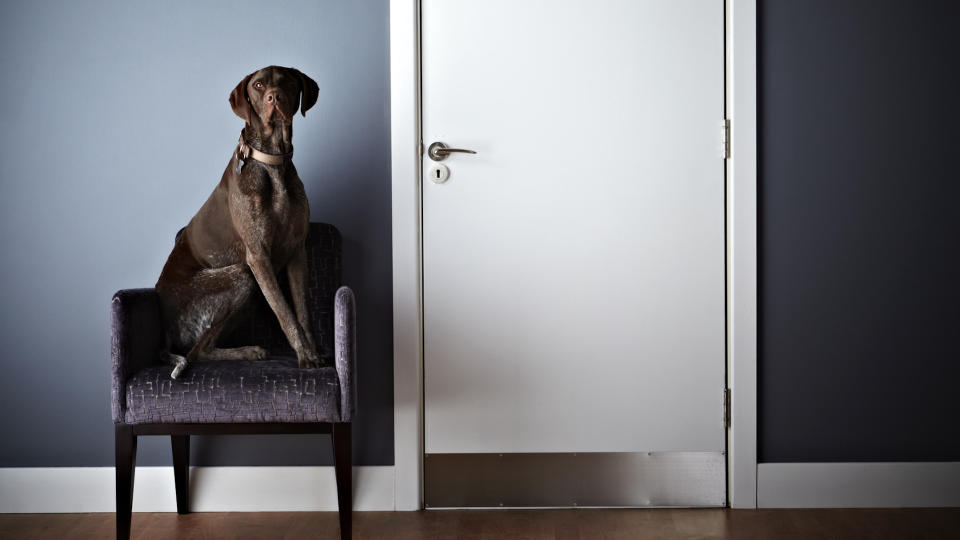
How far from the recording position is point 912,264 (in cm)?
235

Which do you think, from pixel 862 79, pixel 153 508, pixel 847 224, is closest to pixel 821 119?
pixel 862 79

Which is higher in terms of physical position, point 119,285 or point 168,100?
point 168,100

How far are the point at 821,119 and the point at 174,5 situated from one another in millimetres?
2032

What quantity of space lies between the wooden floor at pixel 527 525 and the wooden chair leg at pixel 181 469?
0.04 meters

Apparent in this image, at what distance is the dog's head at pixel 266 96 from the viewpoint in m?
1.95

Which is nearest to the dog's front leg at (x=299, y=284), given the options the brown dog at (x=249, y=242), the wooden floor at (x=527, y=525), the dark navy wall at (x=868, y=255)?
the brown dog at (x=249, y=242)

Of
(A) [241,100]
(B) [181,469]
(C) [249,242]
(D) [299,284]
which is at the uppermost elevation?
(A) [241,100]

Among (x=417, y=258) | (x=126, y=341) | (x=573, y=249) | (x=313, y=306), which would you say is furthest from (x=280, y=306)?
(x=573, y=249)

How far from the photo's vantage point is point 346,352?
1850mm

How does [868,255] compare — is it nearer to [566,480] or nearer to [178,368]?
[566,480]

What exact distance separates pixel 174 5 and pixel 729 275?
191cm

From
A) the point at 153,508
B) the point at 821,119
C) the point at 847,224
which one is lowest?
the point at 153,508

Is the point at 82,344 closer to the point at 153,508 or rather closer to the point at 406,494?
the point at 153,508

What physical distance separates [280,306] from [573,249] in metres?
0.90
